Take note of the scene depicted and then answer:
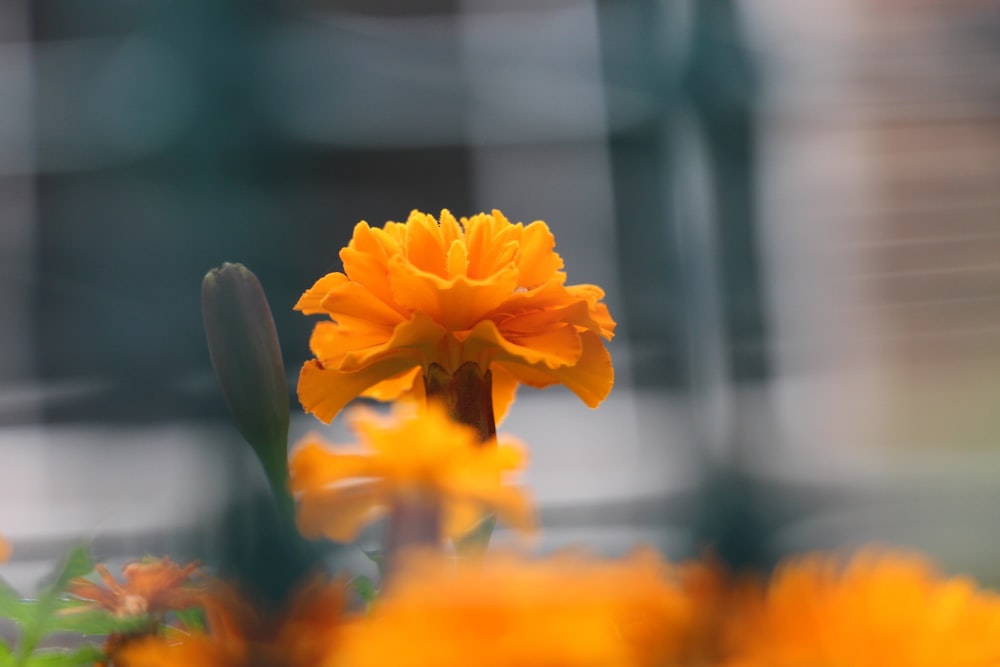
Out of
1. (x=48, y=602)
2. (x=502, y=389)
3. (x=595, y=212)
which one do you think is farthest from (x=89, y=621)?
(x=595, y=212)

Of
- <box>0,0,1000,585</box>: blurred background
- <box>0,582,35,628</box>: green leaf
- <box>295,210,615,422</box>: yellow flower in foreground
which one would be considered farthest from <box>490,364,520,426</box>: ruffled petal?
<box>0,0,1000,585</box>: blurred background

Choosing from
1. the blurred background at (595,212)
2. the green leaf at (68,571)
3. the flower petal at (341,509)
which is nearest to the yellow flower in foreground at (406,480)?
the flower petal at (341,509)

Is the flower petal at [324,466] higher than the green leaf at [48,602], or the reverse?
the flower petal at [324,466]

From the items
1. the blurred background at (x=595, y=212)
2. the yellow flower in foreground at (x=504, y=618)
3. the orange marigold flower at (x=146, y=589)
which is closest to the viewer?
the yellow flower in foreground at (x=504, y=618)

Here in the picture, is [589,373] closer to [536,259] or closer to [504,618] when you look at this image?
[536,259]

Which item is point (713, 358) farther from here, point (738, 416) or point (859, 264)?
point (859, 264)

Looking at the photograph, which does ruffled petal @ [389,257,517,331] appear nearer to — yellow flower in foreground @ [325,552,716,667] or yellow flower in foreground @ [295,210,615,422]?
yellow flower in foreground @ [295,210,615,422]

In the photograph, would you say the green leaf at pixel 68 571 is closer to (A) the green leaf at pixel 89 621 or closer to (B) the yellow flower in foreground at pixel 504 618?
(A) the green leaf at pixel 89 621

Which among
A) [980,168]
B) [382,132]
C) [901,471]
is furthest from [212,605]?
[980,168]
